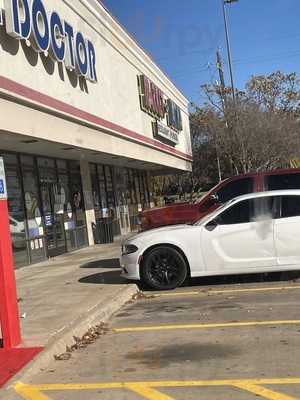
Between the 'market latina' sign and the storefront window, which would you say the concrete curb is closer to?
the storefront window

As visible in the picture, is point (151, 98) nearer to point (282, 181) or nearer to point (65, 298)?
point (282, 181)

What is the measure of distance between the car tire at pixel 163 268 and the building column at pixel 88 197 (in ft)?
34.7

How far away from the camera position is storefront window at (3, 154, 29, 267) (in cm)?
1491

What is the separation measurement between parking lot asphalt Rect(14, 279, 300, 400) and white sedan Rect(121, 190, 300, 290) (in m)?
1.06

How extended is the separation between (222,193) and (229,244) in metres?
2.61

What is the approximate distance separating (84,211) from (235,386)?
15720 mm

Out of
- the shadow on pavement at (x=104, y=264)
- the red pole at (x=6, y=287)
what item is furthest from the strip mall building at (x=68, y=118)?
the red pole at (x=6, y=287)

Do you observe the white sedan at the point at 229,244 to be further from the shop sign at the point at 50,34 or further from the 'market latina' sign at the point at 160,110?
the 'market latina' sign at the point at 160,110

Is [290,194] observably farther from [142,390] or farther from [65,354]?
[142,390]

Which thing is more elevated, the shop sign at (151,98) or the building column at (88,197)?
the shop sign at (151,98)

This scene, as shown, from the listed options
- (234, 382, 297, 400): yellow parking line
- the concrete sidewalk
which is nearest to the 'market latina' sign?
the concrete sidewalk

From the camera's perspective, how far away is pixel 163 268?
10.0 metres

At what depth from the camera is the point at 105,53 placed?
19.0m

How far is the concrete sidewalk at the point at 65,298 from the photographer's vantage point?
6840mm
